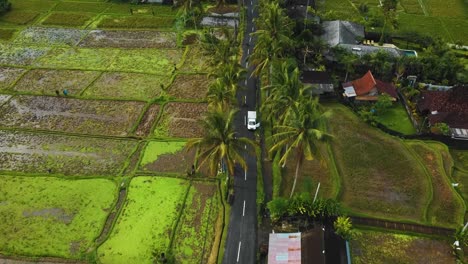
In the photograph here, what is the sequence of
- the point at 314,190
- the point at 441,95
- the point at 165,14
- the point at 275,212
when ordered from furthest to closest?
the point at 165,14 < the point at 441,95 < the point at 314,190 < the point at 275,212

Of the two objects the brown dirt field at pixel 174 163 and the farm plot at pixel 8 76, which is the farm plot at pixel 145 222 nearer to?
the brown dirt field at pixel 174 163

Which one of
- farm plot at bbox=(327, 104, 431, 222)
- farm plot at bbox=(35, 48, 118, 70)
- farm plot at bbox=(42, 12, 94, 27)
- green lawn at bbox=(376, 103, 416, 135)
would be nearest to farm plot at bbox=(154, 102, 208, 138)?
farm plot at bbox=(35, 48, 118, 70)

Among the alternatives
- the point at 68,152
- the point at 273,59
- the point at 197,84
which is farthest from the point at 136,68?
the point at 273,59

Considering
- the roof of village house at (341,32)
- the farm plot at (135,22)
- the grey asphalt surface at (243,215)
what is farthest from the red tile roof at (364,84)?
the farm plot at (135,22)

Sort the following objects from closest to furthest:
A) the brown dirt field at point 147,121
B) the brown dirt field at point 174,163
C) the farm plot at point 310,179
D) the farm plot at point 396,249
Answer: the farm plot at point 396,249 < the farm plot at point 310,179 < the brown dirt field at point 174,163 < the brown dirt field at point 147,121

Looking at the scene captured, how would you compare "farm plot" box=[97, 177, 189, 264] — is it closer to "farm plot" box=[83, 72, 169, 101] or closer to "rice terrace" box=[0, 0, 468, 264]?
"rice terrace" box=[0, 0, 468, 264]

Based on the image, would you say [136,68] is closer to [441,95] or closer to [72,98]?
[72,98]
